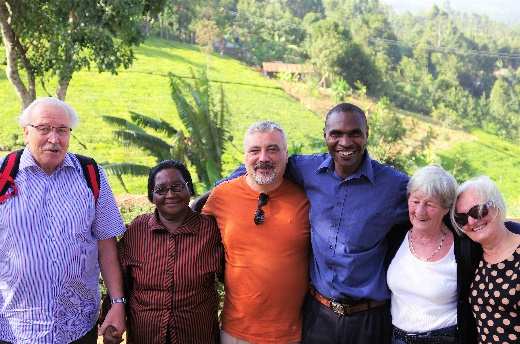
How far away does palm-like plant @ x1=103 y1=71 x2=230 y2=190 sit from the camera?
28.8 ft

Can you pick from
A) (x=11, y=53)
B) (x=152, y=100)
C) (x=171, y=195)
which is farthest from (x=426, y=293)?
(x=152, y=100)

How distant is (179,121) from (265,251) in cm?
2589

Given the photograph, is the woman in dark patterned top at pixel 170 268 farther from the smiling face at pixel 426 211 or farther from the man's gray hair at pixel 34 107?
the smiling face at pixel 426 211

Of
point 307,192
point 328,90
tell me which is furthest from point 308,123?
point 307,192

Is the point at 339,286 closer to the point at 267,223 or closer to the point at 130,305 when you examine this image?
the point at 267,223

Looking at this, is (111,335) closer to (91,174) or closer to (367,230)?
(91,174)

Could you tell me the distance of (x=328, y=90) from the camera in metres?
41.6

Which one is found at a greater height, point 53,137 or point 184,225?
point 53,137

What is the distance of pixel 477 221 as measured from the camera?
2746mm

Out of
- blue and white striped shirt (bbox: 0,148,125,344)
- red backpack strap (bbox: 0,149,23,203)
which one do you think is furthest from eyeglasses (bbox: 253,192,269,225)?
red backpack strap (bbox: 0,149,23,203)

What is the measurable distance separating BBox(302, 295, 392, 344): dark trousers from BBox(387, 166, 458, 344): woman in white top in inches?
4.3

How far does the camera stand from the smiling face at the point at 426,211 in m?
2.90

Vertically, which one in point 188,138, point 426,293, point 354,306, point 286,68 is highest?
point 426,293

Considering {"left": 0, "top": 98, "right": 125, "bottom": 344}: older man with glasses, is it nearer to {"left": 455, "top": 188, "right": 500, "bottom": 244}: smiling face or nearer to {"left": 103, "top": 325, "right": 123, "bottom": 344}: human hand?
{"left": 103, "top": 325, "right": 123, "bottom": 344}: human hand
